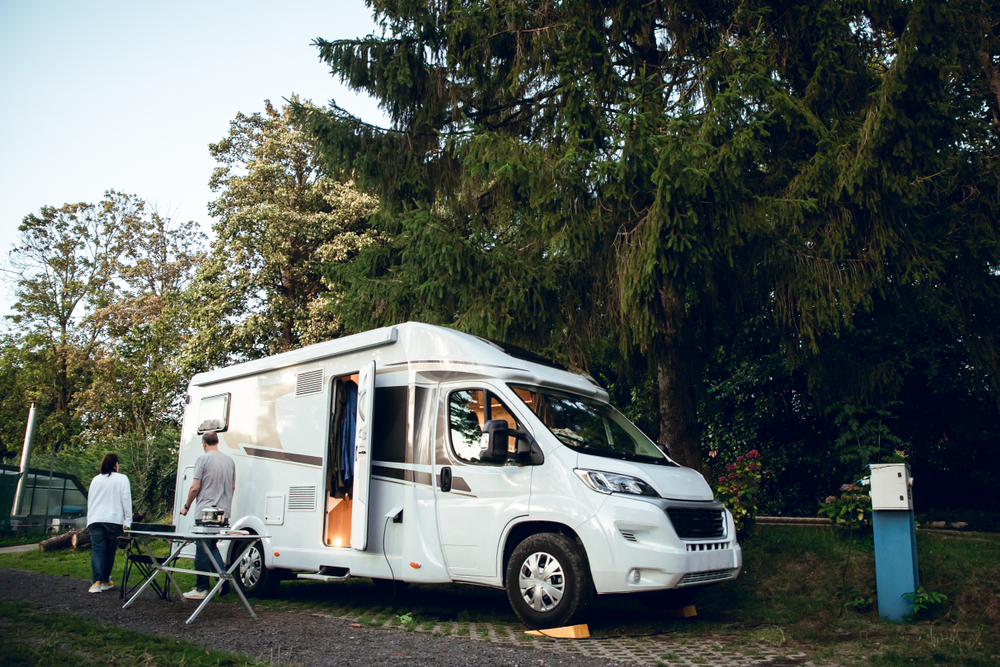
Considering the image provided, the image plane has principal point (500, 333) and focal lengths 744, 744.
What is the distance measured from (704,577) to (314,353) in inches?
186

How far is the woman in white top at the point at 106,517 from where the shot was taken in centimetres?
870

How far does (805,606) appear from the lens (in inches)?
286

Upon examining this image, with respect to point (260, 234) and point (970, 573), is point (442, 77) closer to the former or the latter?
point (970, 573)

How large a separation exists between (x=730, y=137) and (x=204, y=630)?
6932 mm

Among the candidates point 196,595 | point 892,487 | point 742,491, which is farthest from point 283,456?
point 892,487

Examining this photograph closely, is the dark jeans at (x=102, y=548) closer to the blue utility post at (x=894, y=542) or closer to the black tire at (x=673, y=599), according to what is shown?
the black tire at (x=673, y=599)

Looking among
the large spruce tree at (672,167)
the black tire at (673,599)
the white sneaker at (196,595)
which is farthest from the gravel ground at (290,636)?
the large spruce tree at (672,167)

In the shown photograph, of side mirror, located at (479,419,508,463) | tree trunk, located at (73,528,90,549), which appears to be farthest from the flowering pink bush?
tree trunk, located at (73,528,90,549)

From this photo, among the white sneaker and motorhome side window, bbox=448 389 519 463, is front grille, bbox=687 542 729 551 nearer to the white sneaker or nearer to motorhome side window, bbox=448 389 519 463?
motorhome side window, bbox=448 389 519 463

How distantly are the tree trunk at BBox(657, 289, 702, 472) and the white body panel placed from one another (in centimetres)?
219

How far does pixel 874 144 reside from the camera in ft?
24.5

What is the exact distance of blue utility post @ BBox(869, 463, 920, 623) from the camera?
664cm

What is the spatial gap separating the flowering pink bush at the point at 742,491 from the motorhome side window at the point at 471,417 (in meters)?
3.64

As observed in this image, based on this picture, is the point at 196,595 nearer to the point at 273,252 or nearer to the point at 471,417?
the point at 471,417
